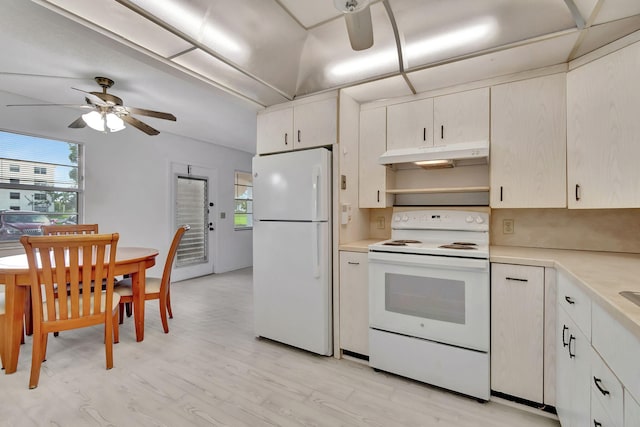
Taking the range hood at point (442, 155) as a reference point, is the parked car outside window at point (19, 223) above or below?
below

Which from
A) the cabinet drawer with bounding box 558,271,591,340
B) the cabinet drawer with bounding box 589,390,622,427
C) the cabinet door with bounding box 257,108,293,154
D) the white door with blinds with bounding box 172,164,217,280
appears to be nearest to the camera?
the cabinet drawer with bounding box 589,390,622,427

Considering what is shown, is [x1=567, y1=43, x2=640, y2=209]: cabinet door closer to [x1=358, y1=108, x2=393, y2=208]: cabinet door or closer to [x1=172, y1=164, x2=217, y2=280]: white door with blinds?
[x1=358, y1=108, x2=393, y2=208]: cabinet door

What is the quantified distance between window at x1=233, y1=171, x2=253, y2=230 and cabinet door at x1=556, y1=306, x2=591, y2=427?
516cm

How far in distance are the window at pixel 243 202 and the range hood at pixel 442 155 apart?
414 centimetres

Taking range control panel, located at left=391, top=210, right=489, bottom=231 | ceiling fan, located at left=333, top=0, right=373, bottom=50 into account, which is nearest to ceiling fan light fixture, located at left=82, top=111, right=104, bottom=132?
ceiling fan, located at left=333, top=0, right=373, bottom=50

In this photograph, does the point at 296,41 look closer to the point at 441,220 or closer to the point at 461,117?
the point at 461,117

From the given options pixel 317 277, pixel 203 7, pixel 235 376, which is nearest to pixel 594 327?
pixel 317 277

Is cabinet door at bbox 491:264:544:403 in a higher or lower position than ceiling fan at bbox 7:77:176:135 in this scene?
lower

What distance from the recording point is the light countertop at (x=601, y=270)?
2.91ft

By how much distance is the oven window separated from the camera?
192 centimetres

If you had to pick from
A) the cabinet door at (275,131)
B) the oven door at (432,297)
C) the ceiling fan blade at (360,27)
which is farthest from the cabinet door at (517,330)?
the cabinet door at (275,131)

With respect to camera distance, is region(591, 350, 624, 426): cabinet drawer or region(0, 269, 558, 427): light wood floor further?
region(0, 269, 558, 427): light wood floor

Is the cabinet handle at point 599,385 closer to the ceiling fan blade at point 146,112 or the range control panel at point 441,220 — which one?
the range control panel at point 441,220

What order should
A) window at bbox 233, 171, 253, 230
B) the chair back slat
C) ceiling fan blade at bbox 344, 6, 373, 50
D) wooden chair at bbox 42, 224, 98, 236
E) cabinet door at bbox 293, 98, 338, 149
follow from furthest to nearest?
window at bbox 233, 171, 253, 230
wooden chair at bbox 42, 224, 98, 236
cabinet door at bbox 293, 98, 338, 149
the chair back slat
ceiling fan blade at bbox 344, 6, 373, 50
